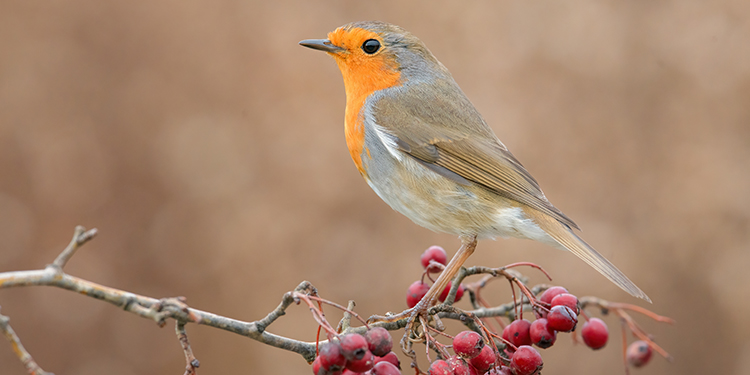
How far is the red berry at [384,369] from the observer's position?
167 cm

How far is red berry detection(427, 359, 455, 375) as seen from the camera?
5.46 feet

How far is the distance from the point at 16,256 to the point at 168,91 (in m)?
1.72

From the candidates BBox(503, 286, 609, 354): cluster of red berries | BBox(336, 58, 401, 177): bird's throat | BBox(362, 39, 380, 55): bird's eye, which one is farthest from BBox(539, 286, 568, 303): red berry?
BBox(362, 39, 380, 55): bird's eye

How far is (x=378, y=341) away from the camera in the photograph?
1609 millimetres

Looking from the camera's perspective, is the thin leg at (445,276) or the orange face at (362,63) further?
the orange face at (362,63)

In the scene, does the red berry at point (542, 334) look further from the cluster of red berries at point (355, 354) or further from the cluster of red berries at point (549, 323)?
the cluster of red berries at point (355, 354)

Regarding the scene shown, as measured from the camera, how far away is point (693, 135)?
18.5ft

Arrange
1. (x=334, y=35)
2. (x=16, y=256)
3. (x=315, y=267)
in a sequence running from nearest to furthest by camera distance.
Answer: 1. (x=334, y=35)
2. (x=16, y=256)
3. (x=315, y=267)

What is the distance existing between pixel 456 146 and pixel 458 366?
1407 millimetres

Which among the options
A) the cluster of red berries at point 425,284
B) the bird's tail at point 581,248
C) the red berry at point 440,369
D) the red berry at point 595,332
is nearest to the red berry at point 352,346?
the red berry at point 440,369

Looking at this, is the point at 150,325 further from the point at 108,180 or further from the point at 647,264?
the point at 647,264

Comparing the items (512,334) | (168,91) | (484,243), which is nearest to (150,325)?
(168,91)

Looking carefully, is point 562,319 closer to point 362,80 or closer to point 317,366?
point 317,366

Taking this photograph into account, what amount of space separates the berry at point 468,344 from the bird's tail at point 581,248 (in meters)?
0.85
